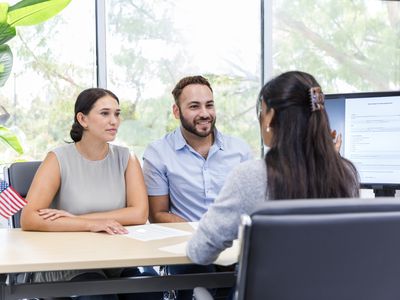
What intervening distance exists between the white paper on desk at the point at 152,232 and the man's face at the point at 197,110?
59cm

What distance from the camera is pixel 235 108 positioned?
149 inches

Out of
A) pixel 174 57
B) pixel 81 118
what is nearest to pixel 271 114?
pixel 81 118

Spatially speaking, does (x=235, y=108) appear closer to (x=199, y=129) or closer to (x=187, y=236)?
(x=199, y=129)

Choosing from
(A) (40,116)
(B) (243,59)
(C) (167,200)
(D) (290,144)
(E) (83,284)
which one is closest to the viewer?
(D) (290,144)

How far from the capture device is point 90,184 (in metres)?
2.17

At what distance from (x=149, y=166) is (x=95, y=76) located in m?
1.41

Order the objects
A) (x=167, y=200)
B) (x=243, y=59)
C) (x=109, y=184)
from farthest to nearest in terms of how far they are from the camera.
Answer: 1. (x=243, y=59)
2. (x=167, y=200)
3. (x=109, y=184)

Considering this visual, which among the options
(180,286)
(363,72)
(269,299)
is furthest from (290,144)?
(363,72)

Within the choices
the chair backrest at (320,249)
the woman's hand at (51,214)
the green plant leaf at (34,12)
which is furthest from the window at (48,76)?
the chair backrest at (320,249)

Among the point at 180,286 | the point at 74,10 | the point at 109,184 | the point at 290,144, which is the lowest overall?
the point at 180,286

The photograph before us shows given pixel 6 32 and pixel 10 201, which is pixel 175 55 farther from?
pixel 10 201

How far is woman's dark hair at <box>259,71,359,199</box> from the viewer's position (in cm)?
127

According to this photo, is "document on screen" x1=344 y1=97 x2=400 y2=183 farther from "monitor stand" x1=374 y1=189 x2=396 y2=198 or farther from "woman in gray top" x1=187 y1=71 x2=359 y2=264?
"woman in gray top" x1=187 y1=71 x2=359 y2=264

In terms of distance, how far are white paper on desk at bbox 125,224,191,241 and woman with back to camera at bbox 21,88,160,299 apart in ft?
0.18
